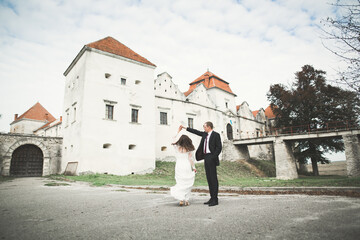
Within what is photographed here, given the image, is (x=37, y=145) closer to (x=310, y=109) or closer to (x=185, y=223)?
(x=185, y=223)

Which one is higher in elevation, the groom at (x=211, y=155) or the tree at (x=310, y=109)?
the tree at (x=310, y=109)

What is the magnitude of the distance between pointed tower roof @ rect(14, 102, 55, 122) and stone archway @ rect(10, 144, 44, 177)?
3137cm

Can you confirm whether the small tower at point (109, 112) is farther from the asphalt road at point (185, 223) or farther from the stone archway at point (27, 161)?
the asphalt road at point (185, 223)

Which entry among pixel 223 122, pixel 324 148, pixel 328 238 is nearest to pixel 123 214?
pixel 328 238

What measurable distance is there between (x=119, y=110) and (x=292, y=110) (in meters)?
21.8

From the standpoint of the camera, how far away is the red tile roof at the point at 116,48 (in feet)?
61.1

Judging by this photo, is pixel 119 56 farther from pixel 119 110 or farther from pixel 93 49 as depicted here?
pixel 119 110

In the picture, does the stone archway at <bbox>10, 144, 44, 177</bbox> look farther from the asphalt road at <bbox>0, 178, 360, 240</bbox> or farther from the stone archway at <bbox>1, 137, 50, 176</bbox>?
the asphalt road at <bbox>0, 178, 360, 240</bbox>

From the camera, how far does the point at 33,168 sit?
18.4m

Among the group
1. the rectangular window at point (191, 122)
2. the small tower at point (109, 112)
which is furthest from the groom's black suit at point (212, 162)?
the rectangular window at point (191, 122)

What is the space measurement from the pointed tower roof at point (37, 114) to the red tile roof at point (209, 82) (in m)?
34.3

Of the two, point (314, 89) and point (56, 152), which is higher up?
point (314, 89)

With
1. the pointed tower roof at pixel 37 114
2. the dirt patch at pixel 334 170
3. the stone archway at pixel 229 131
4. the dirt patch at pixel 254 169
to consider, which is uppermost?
the pointed tower roof at pixel 37 114

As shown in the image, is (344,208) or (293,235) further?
(344,208)
